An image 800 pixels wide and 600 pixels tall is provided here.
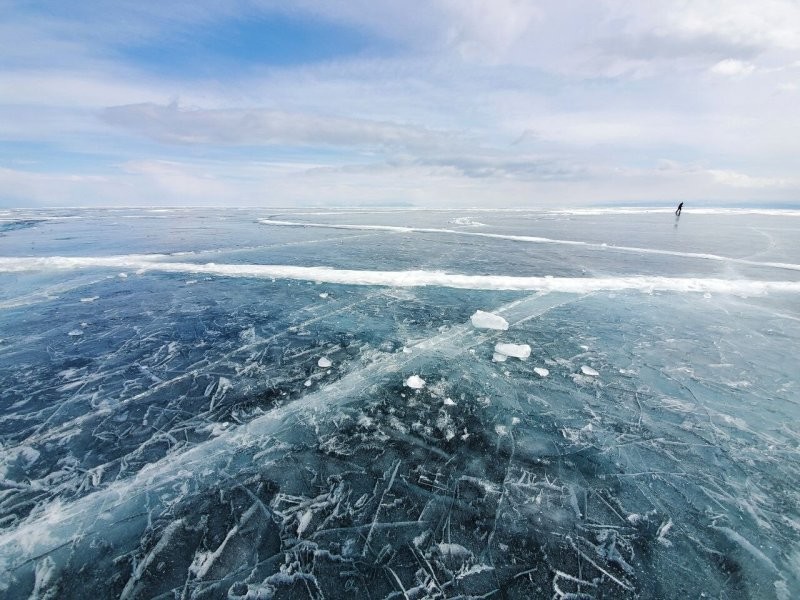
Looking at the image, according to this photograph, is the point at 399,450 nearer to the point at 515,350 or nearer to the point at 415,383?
the point at 415,383

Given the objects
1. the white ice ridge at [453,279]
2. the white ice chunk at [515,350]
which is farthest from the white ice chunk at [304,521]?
the white ice ridge at [453,279]

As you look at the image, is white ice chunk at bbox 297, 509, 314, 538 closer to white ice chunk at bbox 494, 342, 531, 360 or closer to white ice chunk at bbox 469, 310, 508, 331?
white ice chunk at bbox 494, 342, 531, 360

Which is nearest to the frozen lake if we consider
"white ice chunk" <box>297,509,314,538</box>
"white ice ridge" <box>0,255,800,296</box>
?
"white ice chunk" <box>297,509,314,538</box>

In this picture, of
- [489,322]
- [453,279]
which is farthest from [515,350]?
[453,279]

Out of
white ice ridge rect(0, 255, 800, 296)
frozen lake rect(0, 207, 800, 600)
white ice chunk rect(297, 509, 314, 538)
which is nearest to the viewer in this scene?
frozen lake rect(0, 207, 800, 600)

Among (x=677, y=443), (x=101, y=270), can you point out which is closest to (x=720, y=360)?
(x=677, y=443)
